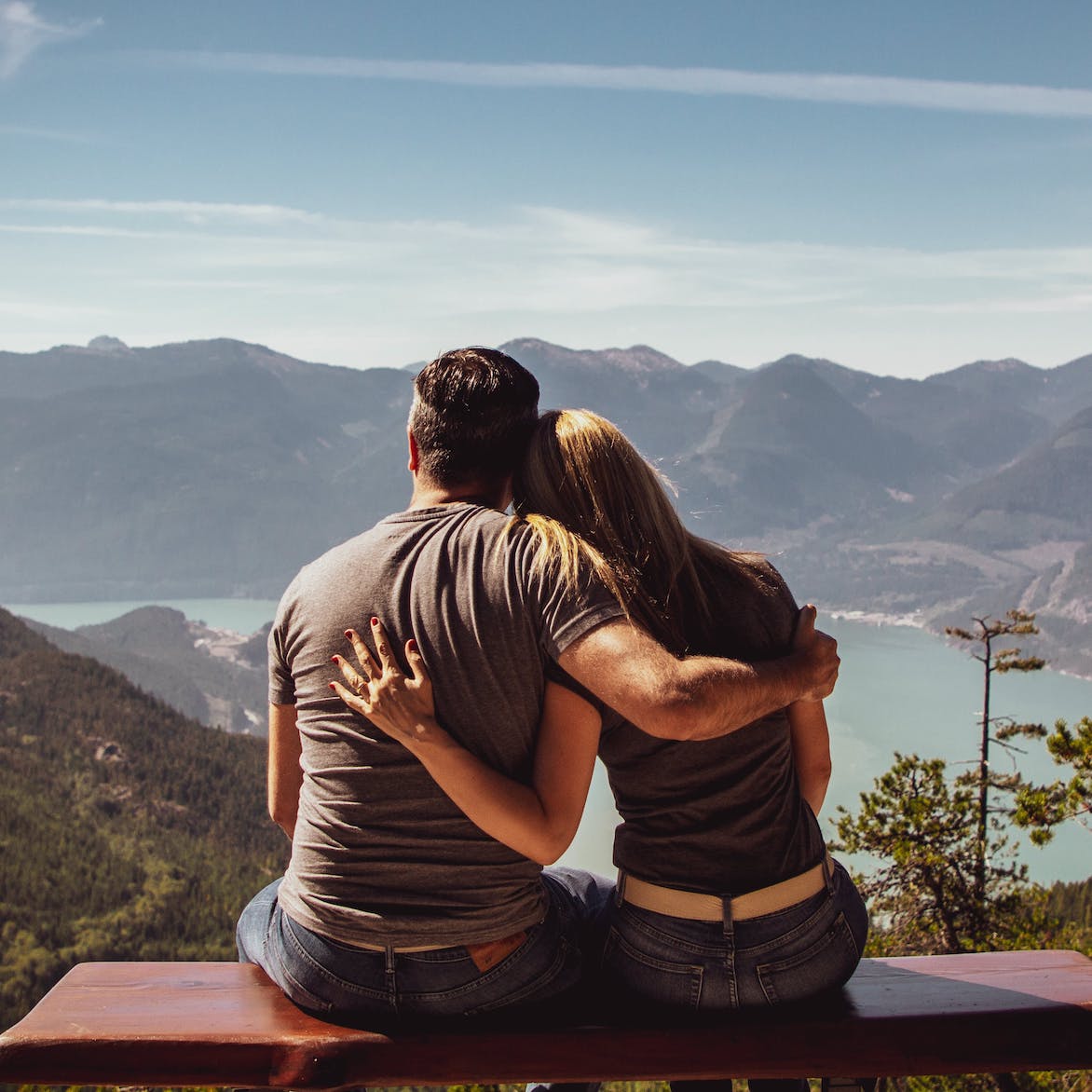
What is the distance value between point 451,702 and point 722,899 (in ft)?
2.10

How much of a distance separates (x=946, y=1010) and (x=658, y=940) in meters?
0.63

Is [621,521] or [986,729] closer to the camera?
[621,521]

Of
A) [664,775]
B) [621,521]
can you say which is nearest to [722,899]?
[664,775]

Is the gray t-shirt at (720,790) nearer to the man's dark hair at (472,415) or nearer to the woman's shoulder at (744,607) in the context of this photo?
the woman's shoulder at (744,607)

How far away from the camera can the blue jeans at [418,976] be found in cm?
207

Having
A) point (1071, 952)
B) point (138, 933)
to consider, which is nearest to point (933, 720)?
point (138, 933)

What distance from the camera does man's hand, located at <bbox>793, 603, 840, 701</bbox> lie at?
210cm

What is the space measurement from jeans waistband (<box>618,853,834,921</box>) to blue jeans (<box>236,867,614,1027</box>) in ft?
0.66

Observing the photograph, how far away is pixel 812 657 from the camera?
212 centimetres

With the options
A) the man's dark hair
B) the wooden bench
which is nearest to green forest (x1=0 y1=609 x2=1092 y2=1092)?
the wooden bench

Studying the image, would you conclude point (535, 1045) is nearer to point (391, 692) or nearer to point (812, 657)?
point (391, 692)

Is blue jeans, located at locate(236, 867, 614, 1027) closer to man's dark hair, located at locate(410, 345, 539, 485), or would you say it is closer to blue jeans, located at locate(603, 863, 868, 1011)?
blue jeans, located at locate(603, 863, 868, 1011)

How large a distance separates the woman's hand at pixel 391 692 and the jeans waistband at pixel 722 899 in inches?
22.6

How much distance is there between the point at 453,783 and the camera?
6.36 ft
